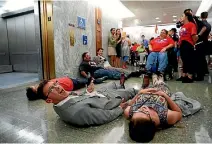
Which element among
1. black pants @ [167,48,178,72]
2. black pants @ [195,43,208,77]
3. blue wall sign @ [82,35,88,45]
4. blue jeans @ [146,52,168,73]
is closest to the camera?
black pants @ [195,43,208,77]

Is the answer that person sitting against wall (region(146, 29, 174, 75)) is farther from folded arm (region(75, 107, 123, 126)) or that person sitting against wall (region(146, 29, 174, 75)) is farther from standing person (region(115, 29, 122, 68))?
folded arm (region(75, 107, 123, 126))

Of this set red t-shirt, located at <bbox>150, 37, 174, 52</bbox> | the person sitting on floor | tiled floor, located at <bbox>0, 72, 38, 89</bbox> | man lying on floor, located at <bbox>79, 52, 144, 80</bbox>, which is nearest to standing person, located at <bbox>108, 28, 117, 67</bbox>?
man lying on floor, located at <bbox>79, 52, 144, 80</bbox>

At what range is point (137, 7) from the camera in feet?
28.2

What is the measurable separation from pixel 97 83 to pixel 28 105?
1.87 m

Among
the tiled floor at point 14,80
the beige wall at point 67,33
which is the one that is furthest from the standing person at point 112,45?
the tiled floor at point 14,80

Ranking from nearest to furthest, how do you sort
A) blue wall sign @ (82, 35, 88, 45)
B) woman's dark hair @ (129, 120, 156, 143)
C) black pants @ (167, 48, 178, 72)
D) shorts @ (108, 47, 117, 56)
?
1. woman's dark hair @ (129, 120, 156, 143)
2. black pants @ (167, 48, 178, 72)
3. blue wall sign @ (82, 35, 88, 45)
4. shorts @ (108, 47, 117, 56)

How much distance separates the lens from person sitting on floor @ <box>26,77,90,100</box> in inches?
117

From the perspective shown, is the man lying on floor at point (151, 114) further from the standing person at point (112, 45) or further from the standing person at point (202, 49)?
the standing person at point (112, 45)

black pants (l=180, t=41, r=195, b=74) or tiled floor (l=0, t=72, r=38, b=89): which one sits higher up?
black pants (l=180, t=41, r=195, b=74)

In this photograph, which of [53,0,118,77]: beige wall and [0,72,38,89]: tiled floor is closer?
[0,72,38,89]: tiled floor

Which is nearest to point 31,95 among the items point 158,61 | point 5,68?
point 158,61

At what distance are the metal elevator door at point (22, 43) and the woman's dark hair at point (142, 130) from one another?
566cm

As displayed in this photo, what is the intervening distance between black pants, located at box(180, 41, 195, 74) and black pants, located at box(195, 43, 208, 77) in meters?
0.24

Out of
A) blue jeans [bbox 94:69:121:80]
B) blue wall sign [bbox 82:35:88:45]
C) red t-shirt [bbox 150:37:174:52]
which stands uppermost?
blue wall sign [bbox 82:35:88:45]
